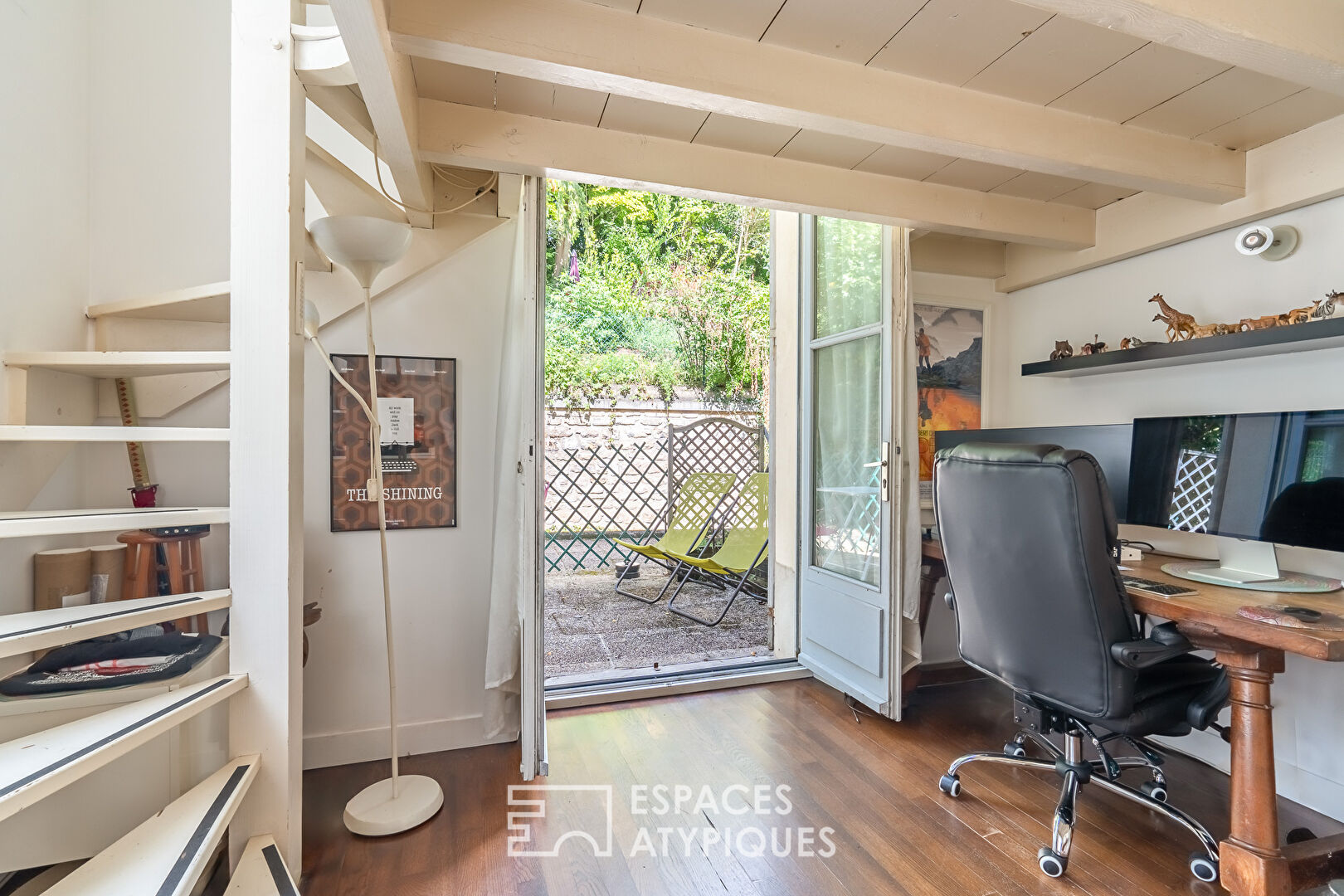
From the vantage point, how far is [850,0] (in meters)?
1.26

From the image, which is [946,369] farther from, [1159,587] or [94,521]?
[94,521]

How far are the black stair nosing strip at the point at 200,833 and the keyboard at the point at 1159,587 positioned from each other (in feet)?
6.38

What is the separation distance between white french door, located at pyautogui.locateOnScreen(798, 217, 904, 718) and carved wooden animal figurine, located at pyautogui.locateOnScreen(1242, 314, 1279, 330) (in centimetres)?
98

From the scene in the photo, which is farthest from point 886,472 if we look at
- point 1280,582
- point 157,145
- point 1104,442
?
point 157,145

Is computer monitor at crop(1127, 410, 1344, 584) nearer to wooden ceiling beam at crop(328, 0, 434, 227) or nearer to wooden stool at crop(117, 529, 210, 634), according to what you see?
wooden ceiling beam at crop(328, 0, 434, 227)

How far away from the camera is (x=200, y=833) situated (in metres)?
1.00

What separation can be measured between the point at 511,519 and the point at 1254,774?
1915 mm

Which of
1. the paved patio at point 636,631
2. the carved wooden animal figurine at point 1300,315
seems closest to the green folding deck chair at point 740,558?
the paved patio at point 636,631

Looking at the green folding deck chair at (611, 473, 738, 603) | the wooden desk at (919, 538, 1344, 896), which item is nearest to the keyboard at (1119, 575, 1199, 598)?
the wooden desk at (919, 538, 1344, 896)

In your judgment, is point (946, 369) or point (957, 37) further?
point (946, 369)

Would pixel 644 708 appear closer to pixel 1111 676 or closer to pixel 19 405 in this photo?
pixel 1111 676

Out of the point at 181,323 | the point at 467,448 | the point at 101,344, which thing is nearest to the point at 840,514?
the point at 467,448

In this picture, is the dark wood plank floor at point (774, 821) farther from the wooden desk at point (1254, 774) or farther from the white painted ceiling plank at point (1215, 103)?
the white painted ceiling plank at point (1215, 103)

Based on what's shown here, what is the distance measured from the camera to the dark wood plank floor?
4.64 ft
